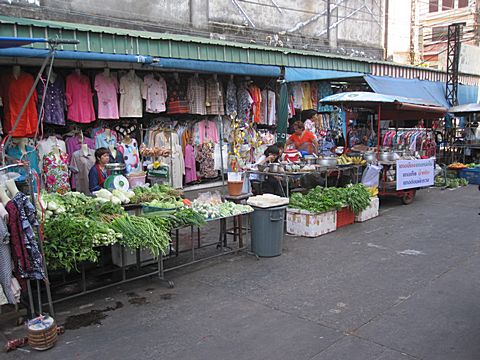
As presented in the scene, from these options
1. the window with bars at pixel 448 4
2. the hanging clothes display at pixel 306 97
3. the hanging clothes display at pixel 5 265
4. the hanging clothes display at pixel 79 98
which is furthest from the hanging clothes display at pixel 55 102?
the window with bars at pixel 448 4

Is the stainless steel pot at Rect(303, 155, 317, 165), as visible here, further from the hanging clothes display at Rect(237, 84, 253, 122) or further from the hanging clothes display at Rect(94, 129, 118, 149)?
the hanging clothes display at Rect(94, 129, 118, 149)

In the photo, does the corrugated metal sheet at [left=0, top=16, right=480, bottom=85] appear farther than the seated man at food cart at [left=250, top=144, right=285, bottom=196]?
No

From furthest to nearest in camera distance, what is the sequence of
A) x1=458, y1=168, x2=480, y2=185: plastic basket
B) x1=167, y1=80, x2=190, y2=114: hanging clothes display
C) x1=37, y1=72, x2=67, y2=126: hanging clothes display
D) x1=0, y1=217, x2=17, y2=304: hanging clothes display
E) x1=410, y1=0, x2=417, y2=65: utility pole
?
1. x1=410, y1=0, x2=417, y2=65: utility pole
2. x1=458, y1=168, x2=480, y2=185: plastic basket
3. x1=167, y1=80, x2=190, y2=114: hanging clothes display
4. x1=37, y1=72, x2=67, y2=126: hanging clothes display
5. x1=0, y1=217, x2=17, y2=304: hanging clothes display

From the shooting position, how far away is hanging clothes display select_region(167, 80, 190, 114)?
1039 cm

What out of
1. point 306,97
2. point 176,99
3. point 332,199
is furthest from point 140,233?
point 306,97

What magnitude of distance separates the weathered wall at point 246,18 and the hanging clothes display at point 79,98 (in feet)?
6.03

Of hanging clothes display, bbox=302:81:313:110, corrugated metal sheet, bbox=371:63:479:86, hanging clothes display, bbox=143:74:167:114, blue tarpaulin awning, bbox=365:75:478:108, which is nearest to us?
hanging clothes display, bbox=143:74:167:114

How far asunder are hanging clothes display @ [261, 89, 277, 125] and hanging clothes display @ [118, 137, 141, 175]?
3.78 m

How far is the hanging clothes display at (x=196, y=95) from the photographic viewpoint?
10.6 metres

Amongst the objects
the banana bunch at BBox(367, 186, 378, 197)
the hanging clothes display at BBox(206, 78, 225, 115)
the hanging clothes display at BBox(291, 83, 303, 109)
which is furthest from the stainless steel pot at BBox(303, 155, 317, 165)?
the hanging clothes display at BBox(291, 83, 303, 109)

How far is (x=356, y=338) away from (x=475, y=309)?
1.64 meters

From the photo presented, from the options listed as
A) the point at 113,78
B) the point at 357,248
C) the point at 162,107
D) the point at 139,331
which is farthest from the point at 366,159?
the point at 139,331

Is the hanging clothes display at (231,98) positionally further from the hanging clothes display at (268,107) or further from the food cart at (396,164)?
the food cart at (396,164)

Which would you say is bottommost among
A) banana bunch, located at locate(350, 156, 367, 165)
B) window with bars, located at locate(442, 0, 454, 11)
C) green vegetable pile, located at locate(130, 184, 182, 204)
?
green vegetable pile, located at locate(130, 184, 182, 204)
